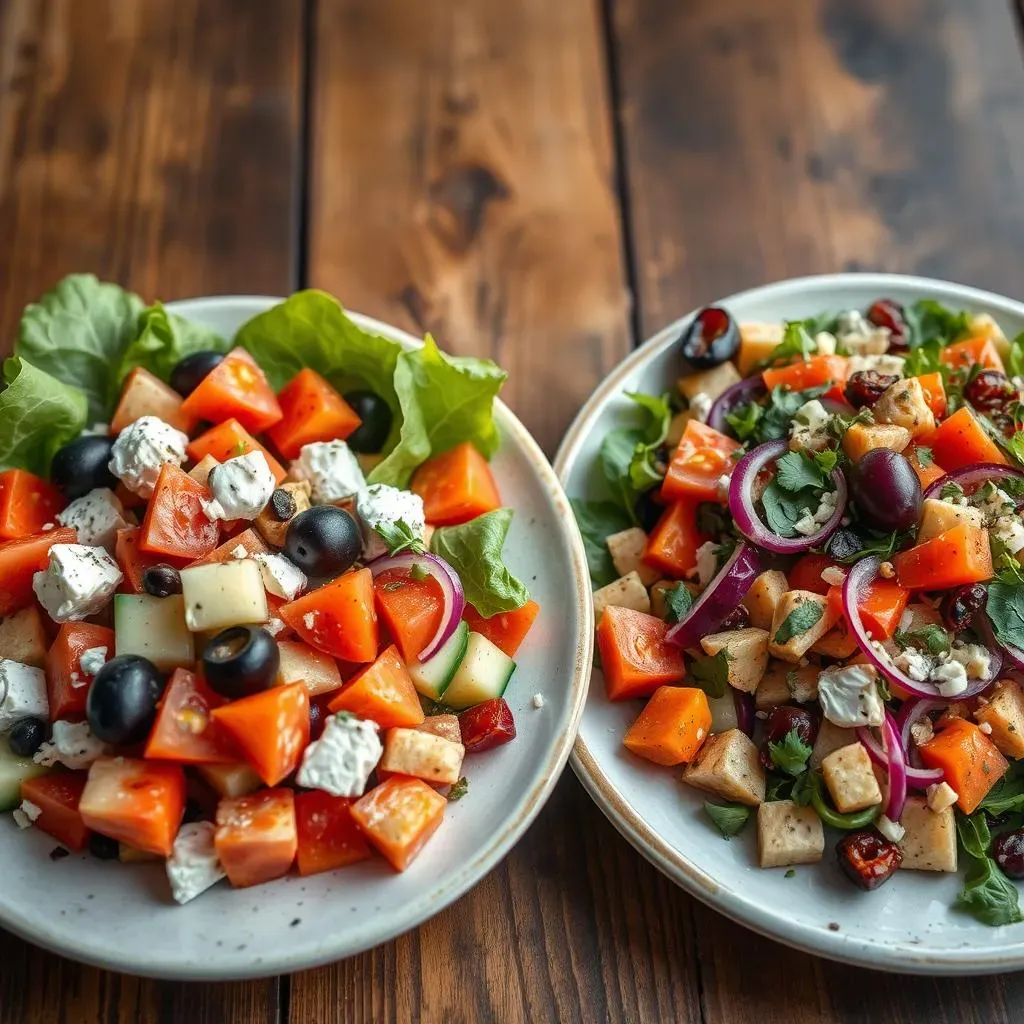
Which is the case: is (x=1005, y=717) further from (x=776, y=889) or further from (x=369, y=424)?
(x=369, y=424)

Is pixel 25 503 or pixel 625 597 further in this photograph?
pixel 625 597

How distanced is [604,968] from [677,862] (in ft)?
1.21

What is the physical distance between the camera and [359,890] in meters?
2.07

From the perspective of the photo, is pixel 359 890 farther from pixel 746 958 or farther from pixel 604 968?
pixel 746 958

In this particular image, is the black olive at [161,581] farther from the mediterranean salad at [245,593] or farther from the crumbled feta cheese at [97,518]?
the crumbled feta cheese at [97,518]

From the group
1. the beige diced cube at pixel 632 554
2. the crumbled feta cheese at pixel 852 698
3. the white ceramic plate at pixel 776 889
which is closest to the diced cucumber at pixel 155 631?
the white ceramic plate at pixel 776 889

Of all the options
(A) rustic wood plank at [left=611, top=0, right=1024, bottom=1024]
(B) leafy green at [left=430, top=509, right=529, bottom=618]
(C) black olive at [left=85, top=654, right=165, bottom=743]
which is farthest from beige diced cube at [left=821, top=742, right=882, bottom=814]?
(A) rustic wood plank at [left=611, top=0, right=1024, bottom=1024]

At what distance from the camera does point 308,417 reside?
2.49 metres

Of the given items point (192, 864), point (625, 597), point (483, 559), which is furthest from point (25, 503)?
point (625, 597)

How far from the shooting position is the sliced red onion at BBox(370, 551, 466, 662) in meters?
2.23

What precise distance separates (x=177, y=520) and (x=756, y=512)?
125cm

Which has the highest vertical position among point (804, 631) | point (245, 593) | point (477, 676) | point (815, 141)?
point (815, 141)

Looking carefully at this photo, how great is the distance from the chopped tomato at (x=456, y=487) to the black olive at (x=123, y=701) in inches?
28.7

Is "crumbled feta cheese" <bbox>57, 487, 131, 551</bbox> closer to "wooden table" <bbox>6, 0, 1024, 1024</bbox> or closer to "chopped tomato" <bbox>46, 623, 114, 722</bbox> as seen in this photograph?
"chopped tomato" <bbox>46, 623, 114, 722</bbox>
